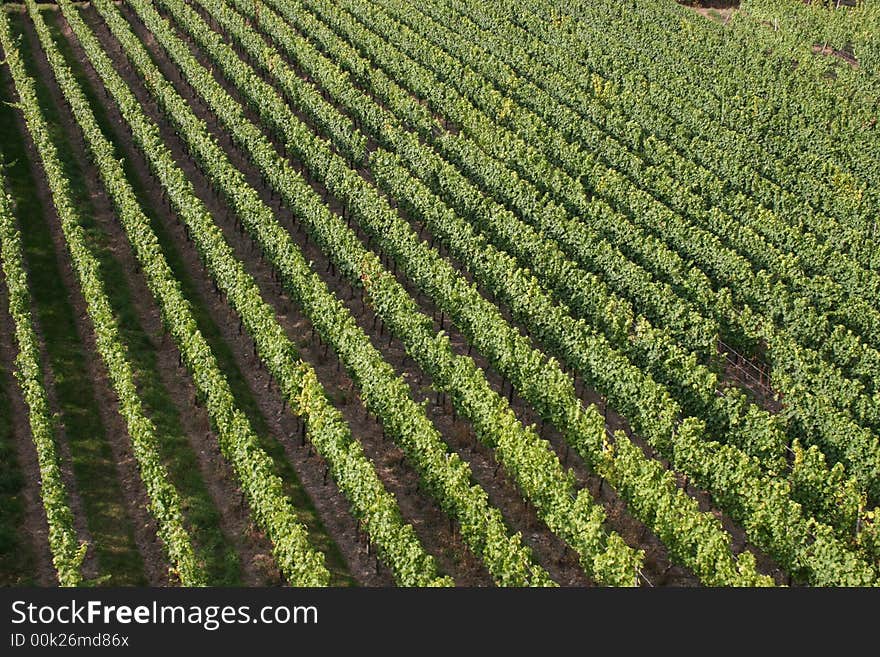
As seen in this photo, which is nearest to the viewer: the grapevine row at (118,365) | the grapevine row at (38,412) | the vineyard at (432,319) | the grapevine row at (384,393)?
the grapevine row at (38,412)

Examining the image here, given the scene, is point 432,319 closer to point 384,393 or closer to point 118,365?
point 384,393

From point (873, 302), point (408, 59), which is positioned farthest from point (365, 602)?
point (408, 59)

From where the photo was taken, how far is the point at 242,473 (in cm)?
3117

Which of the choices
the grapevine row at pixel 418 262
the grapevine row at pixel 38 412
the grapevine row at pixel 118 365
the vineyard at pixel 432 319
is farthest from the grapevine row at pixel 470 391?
the grapevine row at pixel 38 412

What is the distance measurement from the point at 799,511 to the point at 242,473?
1697cm

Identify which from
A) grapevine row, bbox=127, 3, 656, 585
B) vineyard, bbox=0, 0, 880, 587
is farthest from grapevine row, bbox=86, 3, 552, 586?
grapevine row, bbox=127, 3, 656, 585

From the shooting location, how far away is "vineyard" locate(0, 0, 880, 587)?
30.2m

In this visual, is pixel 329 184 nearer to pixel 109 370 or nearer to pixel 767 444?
pixel 109 370

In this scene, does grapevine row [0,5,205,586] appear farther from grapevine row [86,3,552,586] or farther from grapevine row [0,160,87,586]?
grapevine row [86,3,552,586]

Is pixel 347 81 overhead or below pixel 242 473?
overhead

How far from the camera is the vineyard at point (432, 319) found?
99.2ft

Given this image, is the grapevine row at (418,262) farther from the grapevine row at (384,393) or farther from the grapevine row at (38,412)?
the grapevine row at (38,412)

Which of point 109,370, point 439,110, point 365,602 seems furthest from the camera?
point 439,110

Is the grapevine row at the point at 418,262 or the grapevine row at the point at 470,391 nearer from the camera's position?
the grapevine row at the point at 470,391
